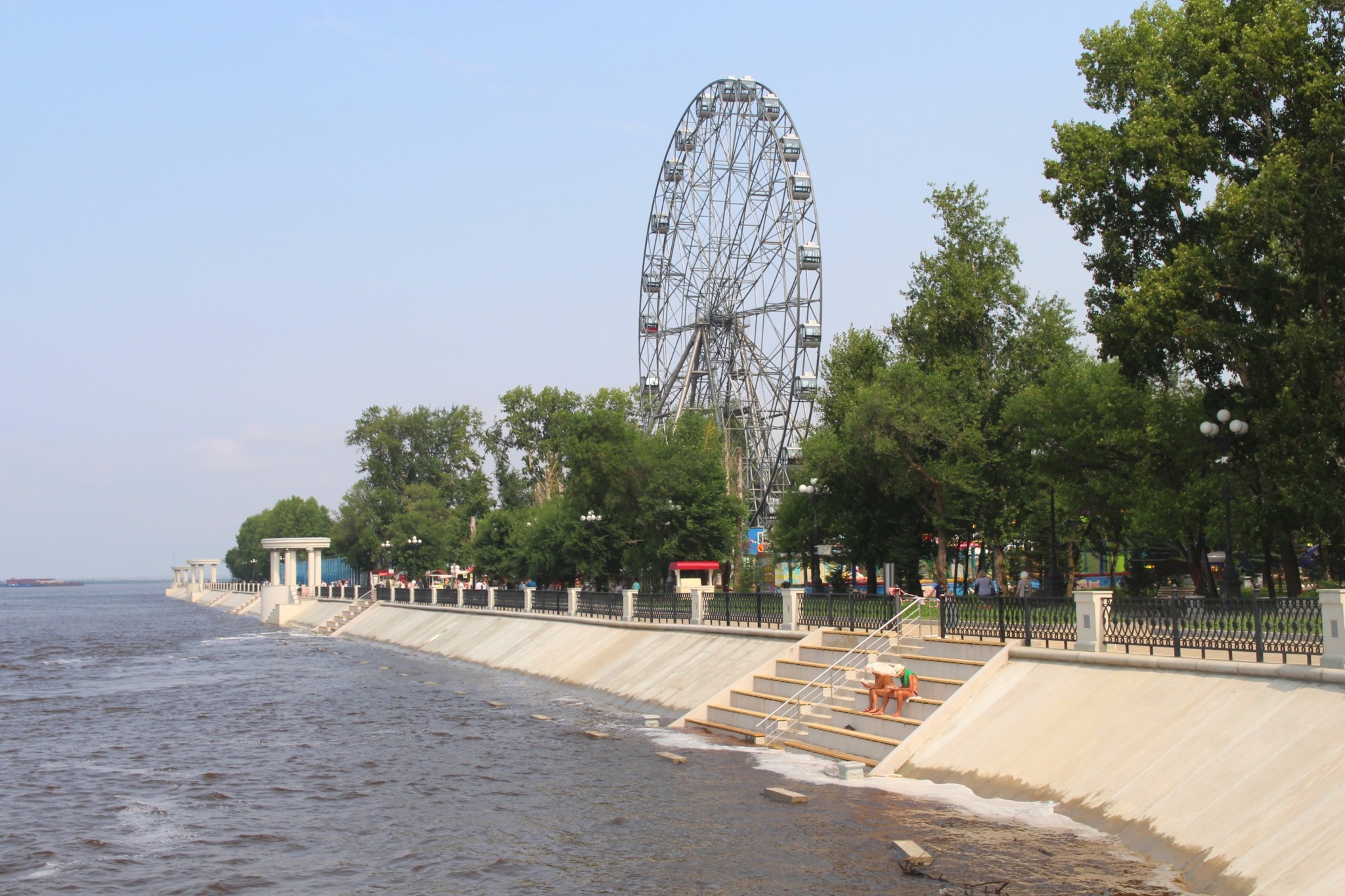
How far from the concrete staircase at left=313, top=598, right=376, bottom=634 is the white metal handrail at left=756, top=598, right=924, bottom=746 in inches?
2181

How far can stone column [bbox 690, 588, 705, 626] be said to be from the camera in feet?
115

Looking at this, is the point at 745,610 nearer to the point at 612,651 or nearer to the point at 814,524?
the point at 612,651

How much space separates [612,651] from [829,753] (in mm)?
16697

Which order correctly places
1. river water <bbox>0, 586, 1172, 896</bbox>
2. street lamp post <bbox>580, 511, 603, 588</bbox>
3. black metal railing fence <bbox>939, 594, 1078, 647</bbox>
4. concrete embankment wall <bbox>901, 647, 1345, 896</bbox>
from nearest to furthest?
1. concrete embankment wall <bbox>901, 647, 1345, 896</bbox>
2. river water <bbox>0, 586, 1172, 896</bbox>
3. black metal railing fence <bbox>939, 594, 1078, 647</bbox>
4. street lamp post <bbox>580, 511, 603, 588</bbox>

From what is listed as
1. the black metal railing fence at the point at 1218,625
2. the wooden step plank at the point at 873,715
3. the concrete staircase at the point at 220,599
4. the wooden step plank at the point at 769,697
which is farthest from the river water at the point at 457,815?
the concrete staircase at the point at 220,599

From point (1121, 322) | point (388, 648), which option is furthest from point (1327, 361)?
point (388, 648)

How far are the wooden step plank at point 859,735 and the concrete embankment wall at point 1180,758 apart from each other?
807mm

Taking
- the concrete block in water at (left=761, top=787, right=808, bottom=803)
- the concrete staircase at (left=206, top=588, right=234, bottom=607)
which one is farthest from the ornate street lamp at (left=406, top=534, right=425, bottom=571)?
the concrete block in water at (left=761, top=787, right=808, bottom=803)

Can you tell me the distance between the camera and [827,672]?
24.6m

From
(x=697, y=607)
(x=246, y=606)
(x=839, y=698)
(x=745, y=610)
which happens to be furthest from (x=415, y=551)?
(x=839, y=698)

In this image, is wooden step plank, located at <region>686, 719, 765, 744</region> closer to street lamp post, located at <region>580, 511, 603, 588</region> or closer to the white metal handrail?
the white metal handrail

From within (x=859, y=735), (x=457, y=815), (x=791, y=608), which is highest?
(x=791, y=608)

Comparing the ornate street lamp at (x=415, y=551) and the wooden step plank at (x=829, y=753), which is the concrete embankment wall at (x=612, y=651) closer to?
the wooden step plank at (x=829, y=753)

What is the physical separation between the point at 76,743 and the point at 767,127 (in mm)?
44476
